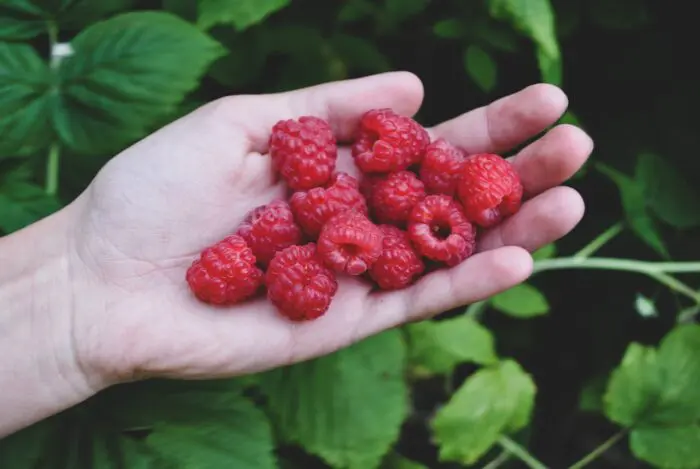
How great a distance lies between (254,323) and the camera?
142 cm

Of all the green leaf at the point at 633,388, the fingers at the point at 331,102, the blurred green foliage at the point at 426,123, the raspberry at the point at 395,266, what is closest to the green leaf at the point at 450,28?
the blurred green foliage at the point at 426,123

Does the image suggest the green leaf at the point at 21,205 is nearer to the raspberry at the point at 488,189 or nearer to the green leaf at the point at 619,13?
the raspberry at the point at 488,189

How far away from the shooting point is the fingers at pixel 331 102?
5.28 ft

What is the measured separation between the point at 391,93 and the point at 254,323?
22.5 inches

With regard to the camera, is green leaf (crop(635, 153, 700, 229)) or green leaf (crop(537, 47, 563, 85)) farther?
green leaf (crop(635, 153, 700, 229))

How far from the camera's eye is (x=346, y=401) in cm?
152

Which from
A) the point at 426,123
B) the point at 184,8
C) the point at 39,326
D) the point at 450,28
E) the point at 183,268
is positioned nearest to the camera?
the point at 39,326

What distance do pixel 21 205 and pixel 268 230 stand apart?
1.49ft

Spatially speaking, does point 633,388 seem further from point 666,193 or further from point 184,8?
point 184,8

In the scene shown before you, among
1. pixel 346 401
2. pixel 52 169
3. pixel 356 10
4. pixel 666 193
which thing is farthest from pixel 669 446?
pixel 52 169

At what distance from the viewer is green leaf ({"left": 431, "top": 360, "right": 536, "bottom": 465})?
1.60m

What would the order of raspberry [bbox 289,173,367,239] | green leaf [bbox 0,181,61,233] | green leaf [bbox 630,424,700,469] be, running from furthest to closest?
green leaf [bbox 630,424,700,469] → raspberry [bbox 289,173,367,239] → green leaf [bbox 0,181,61,233]

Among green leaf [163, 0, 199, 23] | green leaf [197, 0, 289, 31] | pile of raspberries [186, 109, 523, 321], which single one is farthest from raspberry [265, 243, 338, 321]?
green leaf [163, 0, 199, 23]

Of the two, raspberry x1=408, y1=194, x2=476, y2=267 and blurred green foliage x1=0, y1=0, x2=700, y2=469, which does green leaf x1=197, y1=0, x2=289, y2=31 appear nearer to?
blurred green foliage x1=0, y1=0, x2=700, y2=469
